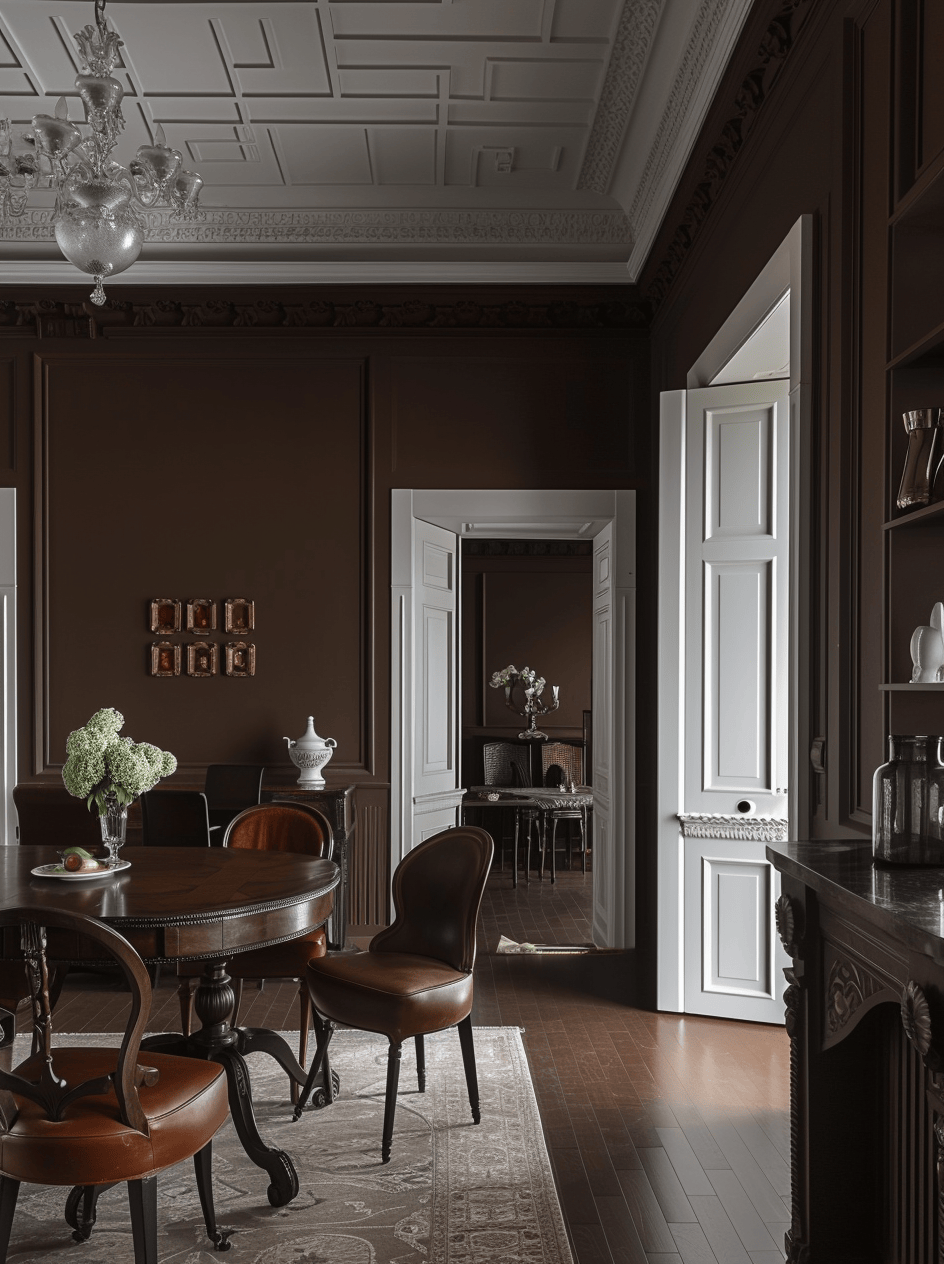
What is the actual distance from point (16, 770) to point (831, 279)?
5189 millimetres

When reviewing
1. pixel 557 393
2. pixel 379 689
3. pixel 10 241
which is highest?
pixel 10 241

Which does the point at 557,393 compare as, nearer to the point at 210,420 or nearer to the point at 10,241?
the point at 210,420


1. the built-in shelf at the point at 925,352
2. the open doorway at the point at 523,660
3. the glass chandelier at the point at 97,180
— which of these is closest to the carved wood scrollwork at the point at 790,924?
the built-in shelf at the point at 925,352

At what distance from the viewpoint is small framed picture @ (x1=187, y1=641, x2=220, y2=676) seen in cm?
625

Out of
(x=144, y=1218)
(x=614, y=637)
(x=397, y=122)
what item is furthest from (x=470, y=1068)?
(x=397, y=122)

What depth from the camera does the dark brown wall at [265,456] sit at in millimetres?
6273

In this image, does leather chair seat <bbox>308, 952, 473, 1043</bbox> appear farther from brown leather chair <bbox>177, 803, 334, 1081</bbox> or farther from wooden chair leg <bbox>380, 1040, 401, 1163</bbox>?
brown leather chair <bbox>177, 803, 334, 1081</bbox>

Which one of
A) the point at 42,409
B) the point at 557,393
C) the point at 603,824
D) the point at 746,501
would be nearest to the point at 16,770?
the point at 42,409

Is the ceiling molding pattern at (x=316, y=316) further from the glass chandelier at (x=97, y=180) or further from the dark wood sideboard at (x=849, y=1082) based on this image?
the dark wood sideboard at (x=849, y=1082)

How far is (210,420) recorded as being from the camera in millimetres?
6312

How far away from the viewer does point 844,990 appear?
2.22 m

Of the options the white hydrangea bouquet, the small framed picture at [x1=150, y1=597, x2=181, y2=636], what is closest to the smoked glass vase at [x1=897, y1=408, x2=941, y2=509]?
the white hydrangea bouquet

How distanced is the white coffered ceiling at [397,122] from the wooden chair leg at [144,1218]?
3972mm

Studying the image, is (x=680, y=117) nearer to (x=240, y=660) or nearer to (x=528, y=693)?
(x=240, y=660)
